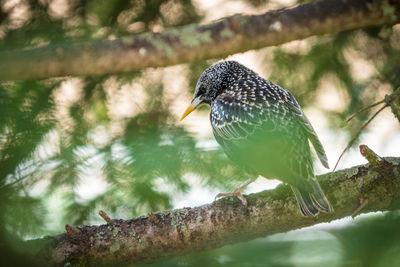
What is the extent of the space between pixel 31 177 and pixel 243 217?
1353 millimetres

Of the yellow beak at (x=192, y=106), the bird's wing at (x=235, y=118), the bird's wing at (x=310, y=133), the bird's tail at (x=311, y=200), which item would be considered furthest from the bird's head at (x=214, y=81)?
the bird's tail at (x=311, y=200)

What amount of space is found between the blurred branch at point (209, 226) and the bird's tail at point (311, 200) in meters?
0.10

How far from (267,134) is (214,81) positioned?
107 cm

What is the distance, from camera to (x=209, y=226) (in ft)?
9.82

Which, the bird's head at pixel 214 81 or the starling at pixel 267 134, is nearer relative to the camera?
the starling at pixel 267 134

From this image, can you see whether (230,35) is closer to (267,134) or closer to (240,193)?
(267,134)

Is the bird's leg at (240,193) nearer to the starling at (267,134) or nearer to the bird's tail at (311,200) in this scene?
the starling at (267,134)

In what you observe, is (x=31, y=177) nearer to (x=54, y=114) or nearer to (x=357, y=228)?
(x=54, y=114)

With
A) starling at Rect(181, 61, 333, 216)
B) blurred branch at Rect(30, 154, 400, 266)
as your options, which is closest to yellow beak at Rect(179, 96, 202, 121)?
starling at Rect(181, 61, 333, 216)

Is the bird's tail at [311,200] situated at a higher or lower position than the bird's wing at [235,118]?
lower

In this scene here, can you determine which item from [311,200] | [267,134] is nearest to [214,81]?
[267,134]

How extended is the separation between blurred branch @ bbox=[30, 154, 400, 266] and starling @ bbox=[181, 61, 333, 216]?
0.12m

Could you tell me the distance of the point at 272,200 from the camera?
3.05 meters

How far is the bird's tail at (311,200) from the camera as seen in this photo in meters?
2.84
